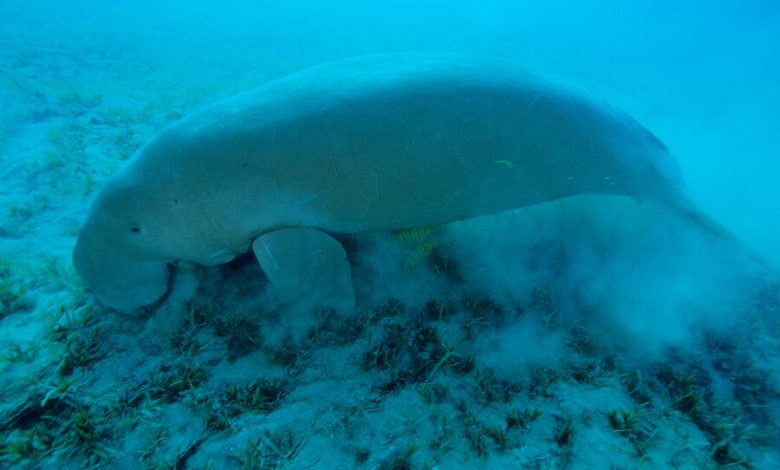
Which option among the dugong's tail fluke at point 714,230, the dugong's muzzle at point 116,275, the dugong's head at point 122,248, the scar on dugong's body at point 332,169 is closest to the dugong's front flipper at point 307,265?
the scar on dugong's body at point 332,169

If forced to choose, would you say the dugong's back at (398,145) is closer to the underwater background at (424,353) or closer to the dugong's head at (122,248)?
the dugong's head at (122,248)

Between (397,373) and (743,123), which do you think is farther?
(743,123)

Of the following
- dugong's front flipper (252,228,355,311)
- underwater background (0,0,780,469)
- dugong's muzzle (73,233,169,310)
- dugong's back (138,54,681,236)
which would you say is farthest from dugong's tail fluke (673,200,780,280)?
dugong's muzzle (73,233,169,310)

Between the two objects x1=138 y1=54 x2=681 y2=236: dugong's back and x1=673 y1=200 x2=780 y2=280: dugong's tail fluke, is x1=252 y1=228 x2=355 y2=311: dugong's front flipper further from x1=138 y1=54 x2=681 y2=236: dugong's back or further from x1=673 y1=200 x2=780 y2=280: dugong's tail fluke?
x1=673 y1=200 x2=780 y2=280: dugong's tail fluke

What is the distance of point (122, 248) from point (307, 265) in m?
1.35

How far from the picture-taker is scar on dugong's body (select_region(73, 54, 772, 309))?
2.28m

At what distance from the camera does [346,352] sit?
8.01 ft

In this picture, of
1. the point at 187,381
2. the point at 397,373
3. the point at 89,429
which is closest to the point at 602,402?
the point at 397,373

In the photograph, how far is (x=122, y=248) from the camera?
8.12ft

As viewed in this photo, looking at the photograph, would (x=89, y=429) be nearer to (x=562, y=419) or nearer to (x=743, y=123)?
(x=562, y=419)

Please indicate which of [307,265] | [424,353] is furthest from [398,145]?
[424,353]

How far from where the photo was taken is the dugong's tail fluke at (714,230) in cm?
282

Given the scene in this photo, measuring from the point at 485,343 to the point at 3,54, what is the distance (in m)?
13.8

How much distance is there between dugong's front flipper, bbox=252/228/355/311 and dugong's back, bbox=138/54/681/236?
105mm
